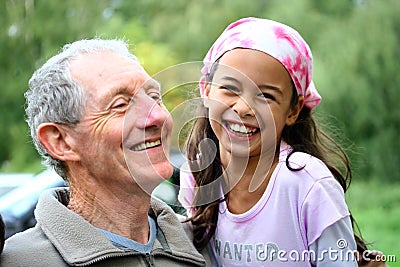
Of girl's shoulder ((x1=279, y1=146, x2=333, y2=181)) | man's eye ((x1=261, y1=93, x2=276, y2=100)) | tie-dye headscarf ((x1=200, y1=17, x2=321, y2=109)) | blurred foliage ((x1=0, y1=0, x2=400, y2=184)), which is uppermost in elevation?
tie-dye headscarf ((x1=200, y1=17, x2=321, y2=109))

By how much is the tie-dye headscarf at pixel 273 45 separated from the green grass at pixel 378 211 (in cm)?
293

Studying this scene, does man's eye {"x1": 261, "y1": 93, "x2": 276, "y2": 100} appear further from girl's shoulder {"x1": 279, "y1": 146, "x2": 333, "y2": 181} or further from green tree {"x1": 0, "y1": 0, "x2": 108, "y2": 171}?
green tree {"x1": 0, "y1": 0, "x2": 108, "y2": 171}

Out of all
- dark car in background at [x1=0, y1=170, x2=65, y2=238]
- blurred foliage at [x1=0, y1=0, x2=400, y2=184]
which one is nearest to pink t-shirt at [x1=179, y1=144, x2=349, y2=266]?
dark car in background at [x1=0, y1=170, x2=65, y2=238]

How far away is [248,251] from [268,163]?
20cm

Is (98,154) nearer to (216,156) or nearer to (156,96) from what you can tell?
(156,96)

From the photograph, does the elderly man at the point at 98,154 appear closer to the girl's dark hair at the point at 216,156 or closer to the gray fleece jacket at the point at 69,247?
the gray fleece jacket at the point at 69,247

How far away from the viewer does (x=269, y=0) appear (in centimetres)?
678

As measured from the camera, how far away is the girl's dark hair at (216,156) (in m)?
1.61

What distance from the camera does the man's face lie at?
4.79ft

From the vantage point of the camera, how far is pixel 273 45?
1.50 meters

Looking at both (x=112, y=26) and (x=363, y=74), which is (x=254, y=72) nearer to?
(x=363, y=74)

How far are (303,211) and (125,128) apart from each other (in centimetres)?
41

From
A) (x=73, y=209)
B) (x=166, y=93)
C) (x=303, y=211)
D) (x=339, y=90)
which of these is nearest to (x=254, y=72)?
(x=166, y=93)

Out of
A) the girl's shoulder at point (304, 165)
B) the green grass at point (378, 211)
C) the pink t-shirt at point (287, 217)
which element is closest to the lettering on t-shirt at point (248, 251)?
the pink t-shirt at point (287, 217)
